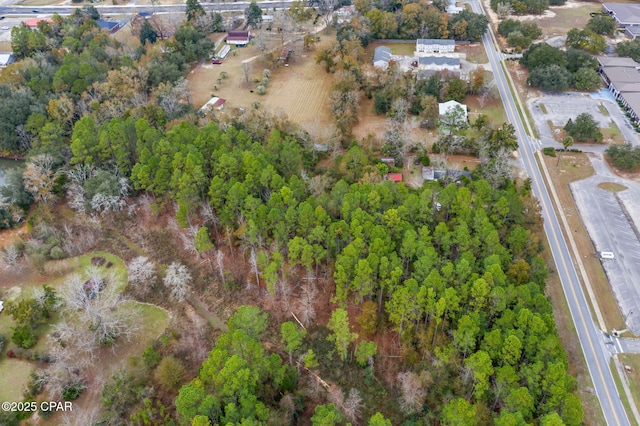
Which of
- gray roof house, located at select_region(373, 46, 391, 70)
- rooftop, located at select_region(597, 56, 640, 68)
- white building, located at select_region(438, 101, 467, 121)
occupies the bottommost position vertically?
white building, located at select_region(438, 101, 467, 121)

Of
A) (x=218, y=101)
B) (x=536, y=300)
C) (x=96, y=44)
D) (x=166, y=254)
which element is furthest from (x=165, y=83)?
(x=536, y=300)

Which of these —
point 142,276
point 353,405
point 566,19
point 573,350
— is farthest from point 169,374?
point 566,19

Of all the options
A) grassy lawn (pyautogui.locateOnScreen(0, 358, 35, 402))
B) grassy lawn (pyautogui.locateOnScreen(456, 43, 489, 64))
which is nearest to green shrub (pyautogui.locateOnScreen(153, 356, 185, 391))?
grassy lawn (pyautogui.locateOnScreen(0, 358, 35, 402))

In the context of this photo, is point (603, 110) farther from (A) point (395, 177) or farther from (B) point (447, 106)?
(A) point (395, 177)

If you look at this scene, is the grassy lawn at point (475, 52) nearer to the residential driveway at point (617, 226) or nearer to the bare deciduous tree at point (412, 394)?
the residential driveway at point (617, 226)

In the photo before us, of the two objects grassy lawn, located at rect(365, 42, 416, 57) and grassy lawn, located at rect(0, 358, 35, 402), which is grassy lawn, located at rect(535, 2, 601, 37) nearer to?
grassy lawn, located at rect(365, 42, 416, 57)
